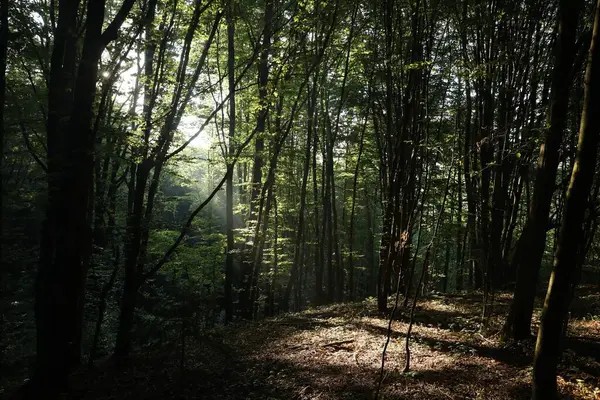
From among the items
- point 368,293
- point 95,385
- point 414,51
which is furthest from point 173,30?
point 368,293

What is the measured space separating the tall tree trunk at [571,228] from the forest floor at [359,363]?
63.3 inches

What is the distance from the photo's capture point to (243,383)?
638cm

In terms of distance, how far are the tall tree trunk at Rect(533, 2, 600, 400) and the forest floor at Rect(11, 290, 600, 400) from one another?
1608 mm

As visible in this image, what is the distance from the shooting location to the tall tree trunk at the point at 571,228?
10.7 feet

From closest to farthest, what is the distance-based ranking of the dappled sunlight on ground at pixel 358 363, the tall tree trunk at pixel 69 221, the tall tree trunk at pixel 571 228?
the tall tree trunk at pixel 571 228
the dappled sunlight on ground at pixel 358 363
the tall tree trunk at pixel 69 221

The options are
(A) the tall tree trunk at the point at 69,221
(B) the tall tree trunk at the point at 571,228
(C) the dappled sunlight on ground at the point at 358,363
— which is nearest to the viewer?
(B) the tall tree trunk at the point at 571,228

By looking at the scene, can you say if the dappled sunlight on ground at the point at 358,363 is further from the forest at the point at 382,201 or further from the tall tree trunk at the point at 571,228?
the tall tree trunk at the point at 571,228

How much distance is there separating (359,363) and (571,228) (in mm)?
4186

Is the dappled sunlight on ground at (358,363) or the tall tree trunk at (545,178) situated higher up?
→ the tall tree trunk at (545,178)

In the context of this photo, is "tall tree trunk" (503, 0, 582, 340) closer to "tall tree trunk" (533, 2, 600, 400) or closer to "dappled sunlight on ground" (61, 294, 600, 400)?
"dappled sunlight on ground" (61, 294, 600, 400)

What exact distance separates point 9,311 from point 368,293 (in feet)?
69.5

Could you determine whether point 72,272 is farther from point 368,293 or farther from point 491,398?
point 368,293

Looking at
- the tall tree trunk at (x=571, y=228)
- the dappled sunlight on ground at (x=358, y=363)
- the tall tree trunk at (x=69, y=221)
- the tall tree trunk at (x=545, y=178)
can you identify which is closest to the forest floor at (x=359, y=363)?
the dappled sunlight on ground at (x=358, y=363)

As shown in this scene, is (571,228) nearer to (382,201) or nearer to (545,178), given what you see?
(545,178)
